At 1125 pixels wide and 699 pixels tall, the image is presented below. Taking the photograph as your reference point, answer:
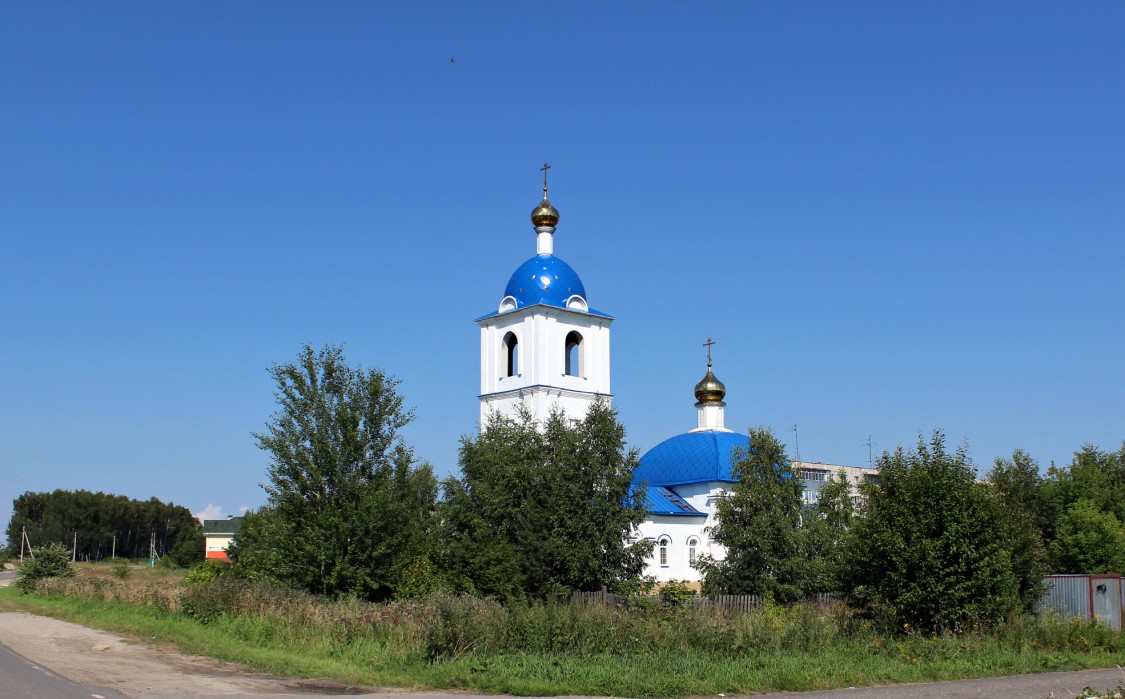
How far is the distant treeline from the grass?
248 feet

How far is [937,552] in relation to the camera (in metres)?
19.8

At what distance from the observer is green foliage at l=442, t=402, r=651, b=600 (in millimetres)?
28359

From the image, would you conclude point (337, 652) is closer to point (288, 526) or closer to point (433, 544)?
point (288, 526)

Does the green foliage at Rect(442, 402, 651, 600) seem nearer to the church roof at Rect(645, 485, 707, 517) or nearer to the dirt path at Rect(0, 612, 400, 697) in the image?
the dirt path at Rect(0, 612, 400, 697)

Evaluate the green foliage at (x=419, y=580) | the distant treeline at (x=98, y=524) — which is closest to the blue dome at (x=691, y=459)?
the green foliage at (x=419, y=580)

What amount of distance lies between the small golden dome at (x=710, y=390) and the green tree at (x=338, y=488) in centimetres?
2843

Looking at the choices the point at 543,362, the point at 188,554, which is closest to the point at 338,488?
the point at 543,362

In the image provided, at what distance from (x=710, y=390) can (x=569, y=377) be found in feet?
31.3

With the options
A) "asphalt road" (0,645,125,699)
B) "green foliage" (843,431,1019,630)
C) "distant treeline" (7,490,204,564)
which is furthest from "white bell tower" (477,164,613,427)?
"distant treeline" (7,490,204,564)

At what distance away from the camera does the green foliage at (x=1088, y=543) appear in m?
42.3

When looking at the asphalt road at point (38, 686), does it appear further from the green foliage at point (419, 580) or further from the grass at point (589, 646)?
the green foliage at point (419, 580)

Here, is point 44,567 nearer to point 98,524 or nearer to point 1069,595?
point 1069,595

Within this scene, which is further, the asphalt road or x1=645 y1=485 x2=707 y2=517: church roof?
x1=645 y1=485 x2=707 y2=517: church roof

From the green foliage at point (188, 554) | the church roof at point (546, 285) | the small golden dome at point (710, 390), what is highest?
the church roof at point (546, 285)
